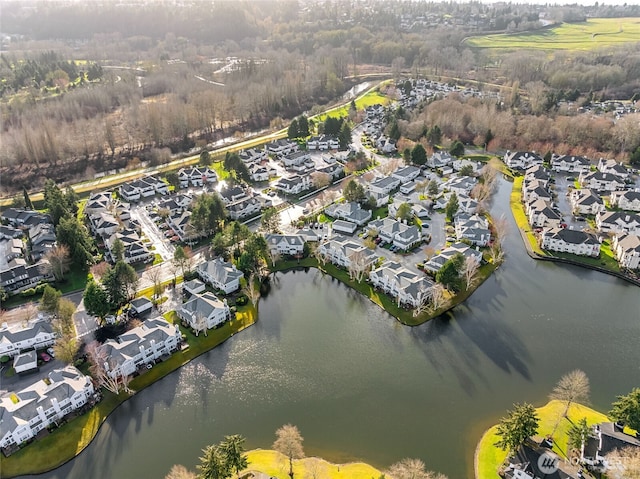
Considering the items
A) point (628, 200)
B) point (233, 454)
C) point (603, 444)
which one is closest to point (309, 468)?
point (233, 454)

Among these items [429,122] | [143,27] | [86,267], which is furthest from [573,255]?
[143,27]

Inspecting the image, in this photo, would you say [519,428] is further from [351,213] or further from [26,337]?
[26,337]

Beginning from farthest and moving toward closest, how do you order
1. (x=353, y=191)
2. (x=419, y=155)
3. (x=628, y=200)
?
(x=419, y=155), (x=353, y=191), (x=628, y=200)

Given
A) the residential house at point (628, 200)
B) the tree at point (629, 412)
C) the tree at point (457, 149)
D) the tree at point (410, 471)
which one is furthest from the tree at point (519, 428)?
the tree at point (457, 149)

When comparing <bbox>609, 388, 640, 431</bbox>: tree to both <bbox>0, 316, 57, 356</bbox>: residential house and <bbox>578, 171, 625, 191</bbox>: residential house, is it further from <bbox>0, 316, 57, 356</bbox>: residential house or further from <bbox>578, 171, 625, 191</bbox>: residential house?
<bbox>578, 171, 625, 191</bbox>: residential house

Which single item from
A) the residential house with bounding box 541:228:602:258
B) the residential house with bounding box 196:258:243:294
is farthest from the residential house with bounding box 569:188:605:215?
the residential house with bounding box 196:258:243:294

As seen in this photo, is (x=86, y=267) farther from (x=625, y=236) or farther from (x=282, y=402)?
(x=625, y=236)

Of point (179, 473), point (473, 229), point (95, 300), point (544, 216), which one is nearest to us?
point (179, 473)

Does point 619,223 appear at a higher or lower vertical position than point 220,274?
lower
